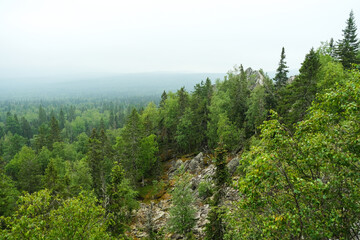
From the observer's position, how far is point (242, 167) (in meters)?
23.8

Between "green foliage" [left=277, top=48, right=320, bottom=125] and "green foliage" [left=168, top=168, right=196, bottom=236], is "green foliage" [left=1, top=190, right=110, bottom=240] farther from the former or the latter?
"green foliage" [left=277, top=48, right=320, bottom=125]

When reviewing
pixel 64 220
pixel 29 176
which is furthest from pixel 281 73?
pixel 29 176

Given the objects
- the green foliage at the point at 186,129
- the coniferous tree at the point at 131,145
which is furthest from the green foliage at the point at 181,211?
the green foliage at the point at 186,129

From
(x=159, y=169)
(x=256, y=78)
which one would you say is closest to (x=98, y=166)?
(x=159, y=169)

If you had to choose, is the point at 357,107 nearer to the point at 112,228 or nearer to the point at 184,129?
the point at 112,228

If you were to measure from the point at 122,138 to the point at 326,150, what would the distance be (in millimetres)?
40727

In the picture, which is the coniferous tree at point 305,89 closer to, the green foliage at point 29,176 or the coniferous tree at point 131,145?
the coniferous tree at point 131,145

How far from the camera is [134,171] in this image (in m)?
41.8

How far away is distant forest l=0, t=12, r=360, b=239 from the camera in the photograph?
6.20 metres

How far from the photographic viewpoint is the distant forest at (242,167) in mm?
6199

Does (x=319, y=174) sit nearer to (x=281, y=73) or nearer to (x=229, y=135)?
(x=229, y=135)

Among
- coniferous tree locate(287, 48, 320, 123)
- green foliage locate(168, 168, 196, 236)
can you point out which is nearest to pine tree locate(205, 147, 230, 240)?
green foliage locate(168, 168, 196, 236)

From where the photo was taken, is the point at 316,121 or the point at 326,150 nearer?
the point at 326,150

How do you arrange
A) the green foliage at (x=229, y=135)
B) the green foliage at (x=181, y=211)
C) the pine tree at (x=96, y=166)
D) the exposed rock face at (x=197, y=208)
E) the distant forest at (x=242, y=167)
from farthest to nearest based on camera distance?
1. the green foliage at (x=229, y=135)
2. the pine tree at (x=96, y=166)
3. the exposed rock face at (x=197, y=208)
4. the green foliage at (x=181, y=211)
5. the distant forest at (x=242, y=167)
